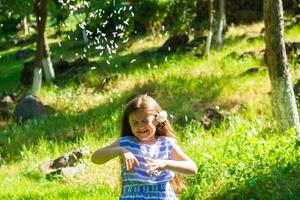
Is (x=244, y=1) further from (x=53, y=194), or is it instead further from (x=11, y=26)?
(x=53, y=194)

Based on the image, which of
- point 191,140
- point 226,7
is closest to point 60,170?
point 191,140

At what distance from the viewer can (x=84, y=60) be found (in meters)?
22.5

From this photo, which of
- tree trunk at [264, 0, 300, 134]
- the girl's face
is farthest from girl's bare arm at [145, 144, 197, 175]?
tree trunk at [264, 0, 300, 134]

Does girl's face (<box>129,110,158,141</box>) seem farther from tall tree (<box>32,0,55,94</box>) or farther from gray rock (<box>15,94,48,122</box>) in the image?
tall tree (<box>32,0,55,94</box>)

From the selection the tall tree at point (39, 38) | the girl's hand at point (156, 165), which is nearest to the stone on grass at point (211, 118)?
the girl's hand at point (156, 165)

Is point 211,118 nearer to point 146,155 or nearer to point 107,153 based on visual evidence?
point 146,155

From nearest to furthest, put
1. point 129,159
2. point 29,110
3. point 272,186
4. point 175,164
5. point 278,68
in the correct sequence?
point 129,159, point 175,164, point 272,186, point 278,68, point 29,110

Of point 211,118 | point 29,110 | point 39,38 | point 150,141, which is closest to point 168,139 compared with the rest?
point 150,141

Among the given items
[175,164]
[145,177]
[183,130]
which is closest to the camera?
[175,164]

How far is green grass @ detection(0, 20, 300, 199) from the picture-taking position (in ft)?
21.9

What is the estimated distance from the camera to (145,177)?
4.48m

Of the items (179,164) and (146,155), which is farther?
(146,155)

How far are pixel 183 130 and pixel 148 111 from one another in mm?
6328

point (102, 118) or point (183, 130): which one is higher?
point (183, 130)
